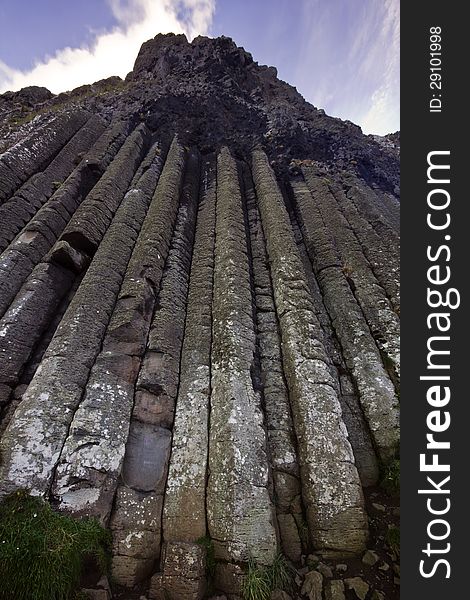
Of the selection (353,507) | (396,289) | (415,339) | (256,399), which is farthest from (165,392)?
(396,289)

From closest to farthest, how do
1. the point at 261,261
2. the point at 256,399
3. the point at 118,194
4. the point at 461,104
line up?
the point at 461,104, the point at 256,399, the point at 261,261, the point at 118,194

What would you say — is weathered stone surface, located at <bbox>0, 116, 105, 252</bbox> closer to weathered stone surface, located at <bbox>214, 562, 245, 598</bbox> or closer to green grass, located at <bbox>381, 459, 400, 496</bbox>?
weathered stone surface, located at <bbox>214, 562, 245, 598</bbox>

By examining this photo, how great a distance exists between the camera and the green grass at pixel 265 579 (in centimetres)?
434

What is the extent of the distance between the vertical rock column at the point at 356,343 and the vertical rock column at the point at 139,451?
12.4 ft

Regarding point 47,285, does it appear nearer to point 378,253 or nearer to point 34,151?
point 34,151

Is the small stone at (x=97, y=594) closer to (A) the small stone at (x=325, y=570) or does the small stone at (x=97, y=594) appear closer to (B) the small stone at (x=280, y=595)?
(B) the small stone at (x=280, y=595)

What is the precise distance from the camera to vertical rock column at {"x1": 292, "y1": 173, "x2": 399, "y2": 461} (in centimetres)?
635

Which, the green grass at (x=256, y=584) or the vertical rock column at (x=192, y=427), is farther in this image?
the vertical rock column at (x=192, y=427)

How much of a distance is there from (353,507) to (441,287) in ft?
11.2

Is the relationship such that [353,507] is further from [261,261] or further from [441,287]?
[261,261]

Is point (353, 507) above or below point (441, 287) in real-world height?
below

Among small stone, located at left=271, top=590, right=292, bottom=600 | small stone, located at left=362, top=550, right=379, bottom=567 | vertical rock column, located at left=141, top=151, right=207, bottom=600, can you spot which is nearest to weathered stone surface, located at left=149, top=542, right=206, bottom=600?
vertical rock column, located at left=141, top=151, right=207, bottom=600

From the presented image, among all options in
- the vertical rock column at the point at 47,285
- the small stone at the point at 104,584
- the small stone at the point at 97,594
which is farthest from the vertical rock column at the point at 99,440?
the vertical rock column at the point at 47,285

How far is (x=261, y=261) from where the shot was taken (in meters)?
10.1
